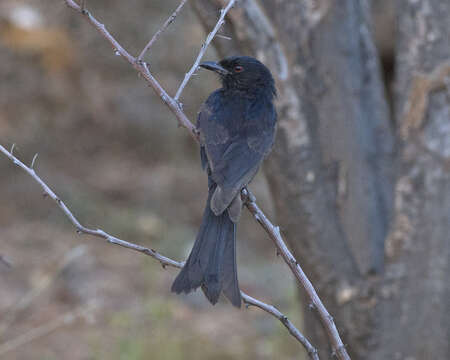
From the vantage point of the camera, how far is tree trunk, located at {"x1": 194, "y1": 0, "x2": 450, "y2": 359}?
10.0ft

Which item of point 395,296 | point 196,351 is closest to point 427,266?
point 395,296

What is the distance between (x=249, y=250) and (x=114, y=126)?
5.69ft

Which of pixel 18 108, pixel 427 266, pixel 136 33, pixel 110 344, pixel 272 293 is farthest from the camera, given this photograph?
pixel 136 33

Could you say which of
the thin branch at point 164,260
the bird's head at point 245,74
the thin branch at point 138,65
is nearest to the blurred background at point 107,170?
the bird's head at point 245,74

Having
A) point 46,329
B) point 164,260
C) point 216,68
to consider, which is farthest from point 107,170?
point 164,260

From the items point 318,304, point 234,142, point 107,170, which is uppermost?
point 234,142

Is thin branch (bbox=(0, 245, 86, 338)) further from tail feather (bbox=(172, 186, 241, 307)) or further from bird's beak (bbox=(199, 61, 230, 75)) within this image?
bird's beak (bbox=(199, 61, 230, 75))

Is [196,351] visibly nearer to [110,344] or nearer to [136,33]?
[110,344]

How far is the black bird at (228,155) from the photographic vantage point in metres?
2.17

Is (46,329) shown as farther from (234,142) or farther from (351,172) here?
(351,172)

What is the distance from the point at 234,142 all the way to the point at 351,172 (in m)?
0.70

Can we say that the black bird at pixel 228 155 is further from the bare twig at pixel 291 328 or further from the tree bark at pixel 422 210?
the tree bark at pixel 422 210

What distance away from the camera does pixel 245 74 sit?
3008 mm

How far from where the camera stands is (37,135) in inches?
252
